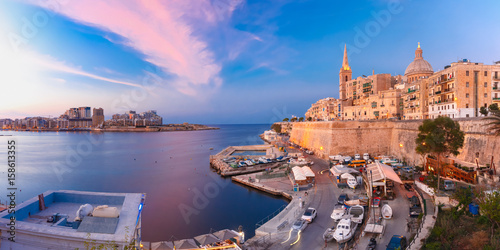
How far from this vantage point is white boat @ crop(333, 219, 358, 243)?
10103mm

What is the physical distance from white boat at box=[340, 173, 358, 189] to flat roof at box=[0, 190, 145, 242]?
13848 millimetres

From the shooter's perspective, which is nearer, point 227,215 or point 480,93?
point 227,215

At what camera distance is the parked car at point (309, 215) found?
1249cm

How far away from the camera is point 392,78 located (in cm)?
4472

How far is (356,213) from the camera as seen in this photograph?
40.9 feet

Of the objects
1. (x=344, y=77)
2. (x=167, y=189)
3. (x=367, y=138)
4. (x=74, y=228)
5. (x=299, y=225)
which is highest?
(x=344, y=77)

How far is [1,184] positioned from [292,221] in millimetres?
32383

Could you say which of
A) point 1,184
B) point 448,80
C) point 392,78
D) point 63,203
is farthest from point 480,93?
point 1,184

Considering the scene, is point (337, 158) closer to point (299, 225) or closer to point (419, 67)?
point (299, 225)

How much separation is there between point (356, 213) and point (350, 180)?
221 inches

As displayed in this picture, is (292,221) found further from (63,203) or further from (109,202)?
(63,203)

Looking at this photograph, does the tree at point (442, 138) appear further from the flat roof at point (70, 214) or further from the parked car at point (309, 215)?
the flat roof at point (70, 214)

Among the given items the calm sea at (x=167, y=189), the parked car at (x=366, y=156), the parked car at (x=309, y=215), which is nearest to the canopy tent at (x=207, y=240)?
the parked car at (x=309, y=215)

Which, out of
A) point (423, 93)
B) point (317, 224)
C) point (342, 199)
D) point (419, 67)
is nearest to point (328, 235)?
point (317, 224)
